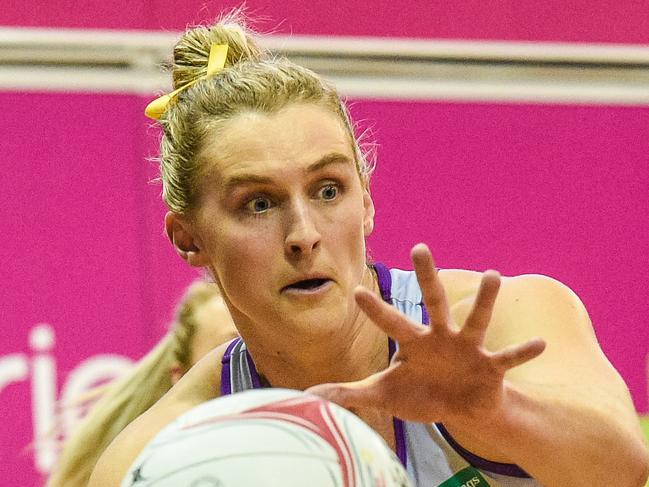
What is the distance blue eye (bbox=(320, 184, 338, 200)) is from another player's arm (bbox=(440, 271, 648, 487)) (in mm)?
197

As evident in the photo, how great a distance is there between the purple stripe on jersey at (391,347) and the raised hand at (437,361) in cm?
30

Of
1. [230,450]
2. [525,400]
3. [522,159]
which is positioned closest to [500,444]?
[525,400]

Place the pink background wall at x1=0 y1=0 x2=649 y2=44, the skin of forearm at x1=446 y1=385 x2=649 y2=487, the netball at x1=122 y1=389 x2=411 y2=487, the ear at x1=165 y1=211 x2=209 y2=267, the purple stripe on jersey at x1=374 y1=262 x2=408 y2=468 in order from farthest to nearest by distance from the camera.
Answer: the pink background wall at x1=0 y1=0 x2=649 y2=44, the ear at x1=165 y1=211 x2=209 y2=267, the purple stripe on jersey at x1=374 y1=262 x2=408 y2=468, the skin of forearm at x1=446 y1=385 x2=649 y2=487, the netball at x1=122 y1=389 x2=411 y2=487

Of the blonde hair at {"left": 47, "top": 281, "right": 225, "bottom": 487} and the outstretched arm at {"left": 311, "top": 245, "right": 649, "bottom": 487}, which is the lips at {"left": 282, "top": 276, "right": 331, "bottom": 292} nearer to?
the outstretched arm at {"left": 311, "top": 245, "right": 649, "bottom": 487}

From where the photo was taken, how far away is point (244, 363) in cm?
169

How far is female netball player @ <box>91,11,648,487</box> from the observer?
1.21m

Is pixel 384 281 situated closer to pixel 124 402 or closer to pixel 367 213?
pixel 367 213

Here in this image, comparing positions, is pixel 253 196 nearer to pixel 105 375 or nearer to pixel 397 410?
Result: pixel 397 410

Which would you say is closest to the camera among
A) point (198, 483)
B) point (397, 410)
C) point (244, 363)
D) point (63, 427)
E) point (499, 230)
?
point (198, 483)

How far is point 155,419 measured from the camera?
162 cm

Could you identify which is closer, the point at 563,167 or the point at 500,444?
the point at 500,444

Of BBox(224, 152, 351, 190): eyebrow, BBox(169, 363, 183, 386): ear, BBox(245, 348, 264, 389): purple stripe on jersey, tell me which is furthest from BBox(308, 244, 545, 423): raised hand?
BBox(169, 363, 183, 386): ear

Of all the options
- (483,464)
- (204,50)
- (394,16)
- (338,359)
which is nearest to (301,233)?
(338,359)

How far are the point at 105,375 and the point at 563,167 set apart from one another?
1186 millimetres
